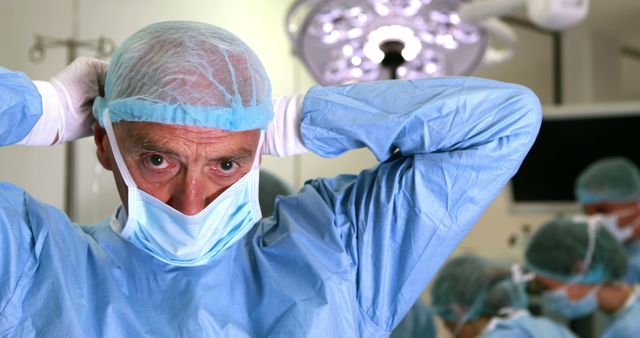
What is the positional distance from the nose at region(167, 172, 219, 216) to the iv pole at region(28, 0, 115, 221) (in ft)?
4.94

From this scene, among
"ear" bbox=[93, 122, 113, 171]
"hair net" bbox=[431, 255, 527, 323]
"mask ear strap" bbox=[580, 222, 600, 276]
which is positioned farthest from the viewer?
"mask ear strap" bbox=[580, 222, 600, 276]

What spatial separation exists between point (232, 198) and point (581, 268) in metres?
1.98

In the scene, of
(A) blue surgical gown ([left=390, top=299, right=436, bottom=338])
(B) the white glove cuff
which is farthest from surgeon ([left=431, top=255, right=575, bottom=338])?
(B) the white glove cuff

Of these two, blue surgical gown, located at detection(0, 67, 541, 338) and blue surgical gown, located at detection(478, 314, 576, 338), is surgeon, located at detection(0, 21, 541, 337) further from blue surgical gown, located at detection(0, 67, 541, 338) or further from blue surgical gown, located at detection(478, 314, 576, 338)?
blue surgical gown, located at detection(478, 314, 576, 338)

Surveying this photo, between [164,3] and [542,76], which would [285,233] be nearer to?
[164,3]

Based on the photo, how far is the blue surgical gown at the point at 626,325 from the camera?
278 centimetres

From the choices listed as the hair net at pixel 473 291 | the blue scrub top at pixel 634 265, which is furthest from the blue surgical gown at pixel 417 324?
the blue scrub top at pixel 634 265

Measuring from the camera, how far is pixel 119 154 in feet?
4.12

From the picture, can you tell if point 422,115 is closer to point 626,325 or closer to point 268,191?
point 268,191

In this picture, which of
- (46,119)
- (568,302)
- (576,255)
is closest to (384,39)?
(46,119)

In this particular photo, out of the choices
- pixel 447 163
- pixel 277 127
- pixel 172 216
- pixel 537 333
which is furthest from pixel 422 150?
pixel 537 333

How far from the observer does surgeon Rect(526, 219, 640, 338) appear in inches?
116

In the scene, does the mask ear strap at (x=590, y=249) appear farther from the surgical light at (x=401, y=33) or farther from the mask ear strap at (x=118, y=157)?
the mask ear strap at (x=118, y=157)

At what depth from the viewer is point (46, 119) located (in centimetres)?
122
